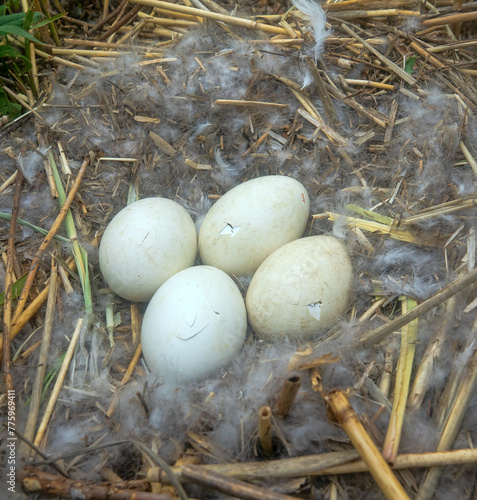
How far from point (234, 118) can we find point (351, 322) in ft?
3.45

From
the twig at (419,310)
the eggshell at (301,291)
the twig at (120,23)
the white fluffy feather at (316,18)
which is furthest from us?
the twig at (120,23)

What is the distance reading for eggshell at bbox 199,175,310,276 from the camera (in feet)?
5.69

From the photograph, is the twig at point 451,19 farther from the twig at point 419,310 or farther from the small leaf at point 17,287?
the small leaf at point 17,287

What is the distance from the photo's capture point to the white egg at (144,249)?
1.72 m

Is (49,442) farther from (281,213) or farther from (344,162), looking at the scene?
(344,162)

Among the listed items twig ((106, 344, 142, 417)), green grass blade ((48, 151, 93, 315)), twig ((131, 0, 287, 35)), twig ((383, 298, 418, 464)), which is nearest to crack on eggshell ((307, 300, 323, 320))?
twig ((383, 298, 418, 464))

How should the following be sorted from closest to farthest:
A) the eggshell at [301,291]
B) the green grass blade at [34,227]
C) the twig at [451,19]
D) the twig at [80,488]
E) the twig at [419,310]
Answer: the twig at [80,488]
the twig at [419,310]
the eggshell at [301,291]
the green grass blade at [34,227]
the twig at [451,19]

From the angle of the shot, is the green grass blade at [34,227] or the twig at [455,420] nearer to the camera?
the twig at [455,420]

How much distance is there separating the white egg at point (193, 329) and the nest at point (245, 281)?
58 mm

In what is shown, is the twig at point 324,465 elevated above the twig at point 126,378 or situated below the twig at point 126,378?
above

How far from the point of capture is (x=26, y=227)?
6.19 feet

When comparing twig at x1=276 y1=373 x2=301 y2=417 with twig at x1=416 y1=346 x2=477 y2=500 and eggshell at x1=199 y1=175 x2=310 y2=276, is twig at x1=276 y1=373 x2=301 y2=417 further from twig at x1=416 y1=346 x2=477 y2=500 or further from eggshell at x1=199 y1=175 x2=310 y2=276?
eggshell at x1=199 y1=175 x2=310 y2=276

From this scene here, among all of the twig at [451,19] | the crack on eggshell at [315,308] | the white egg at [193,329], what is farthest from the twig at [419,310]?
the twig at [451,19]

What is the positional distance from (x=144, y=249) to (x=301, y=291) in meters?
0.59
